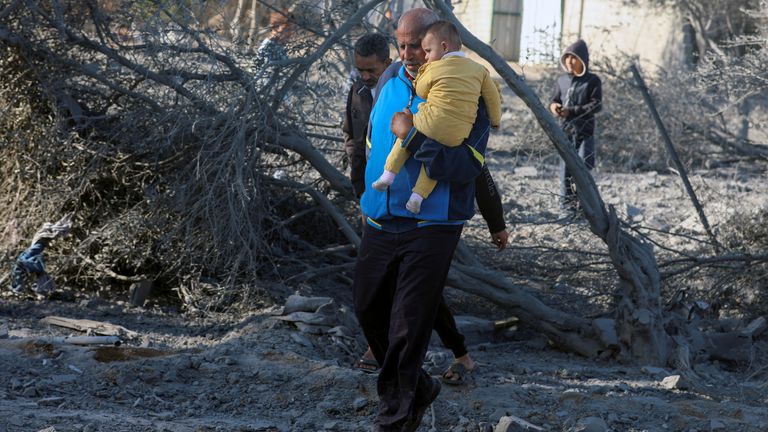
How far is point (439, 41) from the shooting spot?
360 cm

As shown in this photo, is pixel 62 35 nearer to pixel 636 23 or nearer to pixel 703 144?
pixel 703 144

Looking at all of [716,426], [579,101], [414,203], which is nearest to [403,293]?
[414,203]

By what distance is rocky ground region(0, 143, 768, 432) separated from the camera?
4238 millimetres

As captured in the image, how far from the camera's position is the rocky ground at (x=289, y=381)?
4.24 m

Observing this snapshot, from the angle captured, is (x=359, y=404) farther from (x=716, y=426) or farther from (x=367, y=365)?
(x=716, y=426)

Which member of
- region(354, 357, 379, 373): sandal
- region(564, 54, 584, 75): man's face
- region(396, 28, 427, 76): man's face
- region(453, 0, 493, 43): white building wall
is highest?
region(453, 0, 493, 43): white building wall

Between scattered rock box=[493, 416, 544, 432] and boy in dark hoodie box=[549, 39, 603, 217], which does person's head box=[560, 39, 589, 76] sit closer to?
boy in dark hoodie box=[549, 39, 603, 217]

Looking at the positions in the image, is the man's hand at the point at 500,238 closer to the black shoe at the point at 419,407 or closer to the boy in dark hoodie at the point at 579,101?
the black shoe at the point at 419,407

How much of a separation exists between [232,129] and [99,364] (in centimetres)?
155

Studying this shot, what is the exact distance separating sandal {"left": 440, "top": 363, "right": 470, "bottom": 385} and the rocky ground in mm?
42

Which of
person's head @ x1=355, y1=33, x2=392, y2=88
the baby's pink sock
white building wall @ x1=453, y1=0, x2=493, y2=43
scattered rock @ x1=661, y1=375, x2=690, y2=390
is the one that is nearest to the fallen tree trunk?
scattered rock @ x1=661, y1=375, x2=690, y2=390

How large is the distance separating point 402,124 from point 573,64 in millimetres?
5756

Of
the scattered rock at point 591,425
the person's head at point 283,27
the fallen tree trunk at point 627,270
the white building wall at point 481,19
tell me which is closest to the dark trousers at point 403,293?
the scattered rock at point 591,425

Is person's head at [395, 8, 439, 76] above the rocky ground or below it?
above
